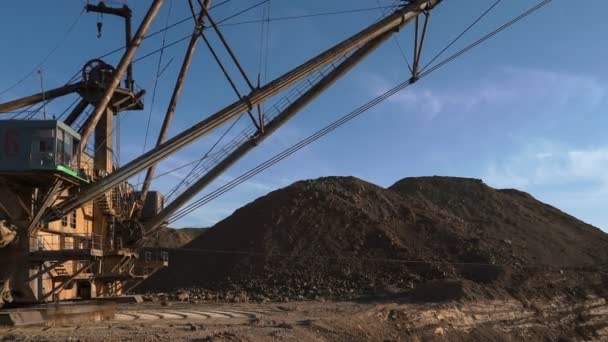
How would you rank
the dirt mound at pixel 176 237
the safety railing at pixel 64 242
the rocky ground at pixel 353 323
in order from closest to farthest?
the rocky ground at pixel 353 323 → the safety railing at pixel 64 242 → the dirt mound at pixel 176 237

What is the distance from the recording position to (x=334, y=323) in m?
20.1

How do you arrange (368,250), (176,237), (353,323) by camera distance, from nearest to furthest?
(353,323)
(368,250)
(176,237)

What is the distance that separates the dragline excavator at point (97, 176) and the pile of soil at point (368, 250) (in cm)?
843

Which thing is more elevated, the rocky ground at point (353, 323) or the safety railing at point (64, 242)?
the safety railing at point (64, 242)

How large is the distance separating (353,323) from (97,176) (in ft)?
32.9

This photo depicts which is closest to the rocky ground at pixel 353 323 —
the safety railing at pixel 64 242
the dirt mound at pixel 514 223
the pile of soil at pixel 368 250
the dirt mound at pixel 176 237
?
the pile of soil at pixel 368 250

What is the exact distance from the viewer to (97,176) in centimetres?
2247

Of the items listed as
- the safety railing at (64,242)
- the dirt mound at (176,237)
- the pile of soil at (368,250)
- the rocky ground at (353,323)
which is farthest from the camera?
the dirt mound at (176,237)

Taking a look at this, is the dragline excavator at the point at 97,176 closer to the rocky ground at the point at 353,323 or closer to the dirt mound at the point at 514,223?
the rocky ground at the point at 353,323

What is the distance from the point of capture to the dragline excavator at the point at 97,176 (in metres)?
17.4

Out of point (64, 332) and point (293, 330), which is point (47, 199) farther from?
point (293, 330)

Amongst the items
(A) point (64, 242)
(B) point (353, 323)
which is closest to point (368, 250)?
(B) point (353, 323)

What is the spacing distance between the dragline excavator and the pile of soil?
843 cm

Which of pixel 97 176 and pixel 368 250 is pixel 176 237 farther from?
pixel 97 176
